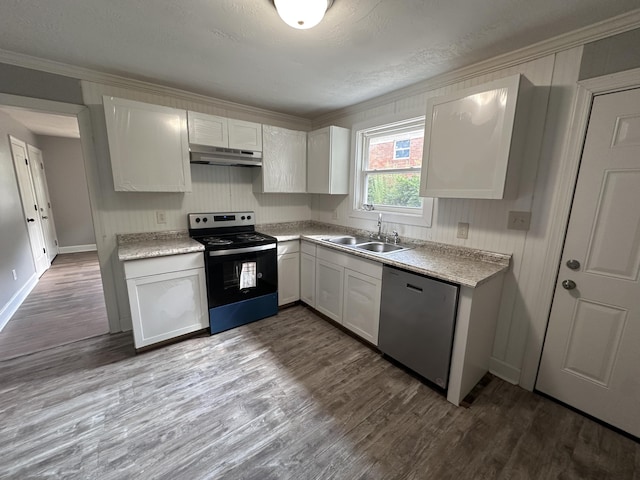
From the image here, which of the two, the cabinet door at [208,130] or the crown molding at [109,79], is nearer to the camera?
the crown molding at [109,79]

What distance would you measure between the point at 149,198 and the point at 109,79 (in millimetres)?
1053

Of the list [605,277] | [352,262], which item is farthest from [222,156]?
[605,277]

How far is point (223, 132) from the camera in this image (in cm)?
267

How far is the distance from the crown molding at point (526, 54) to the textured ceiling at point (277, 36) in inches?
2.4

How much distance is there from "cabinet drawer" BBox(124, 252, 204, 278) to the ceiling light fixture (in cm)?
195

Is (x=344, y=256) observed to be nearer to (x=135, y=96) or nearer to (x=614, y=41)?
(x=614, y=41)

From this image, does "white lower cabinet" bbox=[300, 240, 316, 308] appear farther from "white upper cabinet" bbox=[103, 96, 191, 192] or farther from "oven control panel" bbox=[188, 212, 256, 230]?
"white upper cabinet" bbox=[103, 96, 191, 192]

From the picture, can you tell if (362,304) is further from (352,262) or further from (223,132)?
(223,132)

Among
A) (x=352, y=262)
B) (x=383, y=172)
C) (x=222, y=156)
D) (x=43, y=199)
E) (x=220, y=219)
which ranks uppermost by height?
(x=222, y=156)

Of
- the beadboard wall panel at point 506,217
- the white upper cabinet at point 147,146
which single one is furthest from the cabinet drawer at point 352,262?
the white upper cabinet at point 147,146

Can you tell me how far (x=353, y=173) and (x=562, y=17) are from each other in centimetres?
201

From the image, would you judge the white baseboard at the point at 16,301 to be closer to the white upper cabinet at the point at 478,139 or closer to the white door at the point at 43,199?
the white door at the point at 43,199

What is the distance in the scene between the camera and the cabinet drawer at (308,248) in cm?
298

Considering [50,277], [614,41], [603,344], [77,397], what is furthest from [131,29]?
[50,277]
